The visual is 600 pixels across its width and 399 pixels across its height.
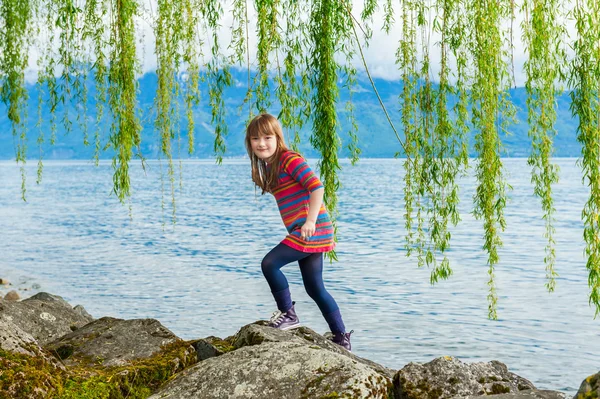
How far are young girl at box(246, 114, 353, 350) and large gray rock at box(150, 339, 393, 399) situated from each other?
0.77 meters

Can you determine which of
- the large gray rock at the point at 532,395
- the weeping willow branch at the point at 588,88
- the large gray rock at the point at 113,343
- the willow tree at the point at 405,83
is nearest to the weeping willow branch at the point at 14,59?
the willow tree at the point at 405,83

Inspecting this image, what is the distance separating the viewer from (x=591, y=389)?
3.01 m

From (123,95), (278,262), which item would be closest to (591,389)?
(278,262)

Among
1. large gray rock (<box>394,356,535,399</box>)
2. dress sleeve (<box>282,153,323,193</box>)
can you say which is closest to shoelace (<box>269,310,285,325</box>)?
dress sleeve (<box>282,153,323,193</box>)

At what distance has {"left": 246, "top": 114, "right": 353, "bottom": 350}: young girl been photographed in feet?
16.3

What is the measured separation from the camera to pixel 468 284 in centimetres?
1688

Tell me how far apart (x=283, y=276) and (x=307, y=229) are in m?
0.50

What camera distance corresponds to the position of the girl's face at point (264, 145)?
5.07 metres

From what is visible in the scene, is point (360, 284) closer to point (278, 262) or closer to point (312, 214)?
point (278, 262)

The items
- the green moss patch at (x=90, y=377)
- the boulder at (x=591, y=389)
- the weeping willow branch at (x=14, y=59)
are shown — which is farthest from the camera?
the weeping willow branch at (x=14, y=59)

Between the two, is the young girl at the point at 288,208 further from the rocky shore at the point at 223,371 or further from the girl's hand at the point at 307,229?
the rocky shore at the point at 223,371

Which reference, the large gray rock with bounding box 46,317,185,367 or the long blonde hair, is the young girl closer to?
the long blonde hair

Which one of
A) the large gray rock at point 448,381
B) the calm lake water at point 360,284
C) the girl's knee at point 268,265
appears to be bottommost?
the calm lake water at point 360,284

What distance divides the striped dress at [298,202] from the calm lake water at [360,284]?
0.90 metres
